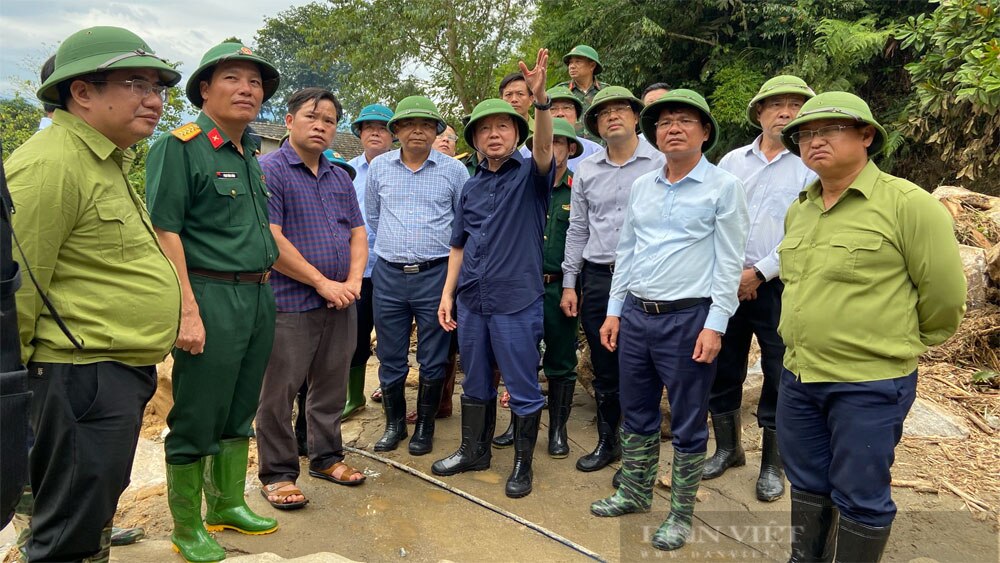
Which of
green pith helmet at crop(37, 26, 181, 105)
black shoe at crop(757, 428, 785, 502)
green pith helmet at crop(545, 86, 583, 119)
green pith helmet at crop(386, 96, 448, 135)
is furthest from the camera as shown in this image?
green pith helmet at crop(545, 86, 583, 119)

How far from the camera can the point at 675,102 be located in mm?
3469

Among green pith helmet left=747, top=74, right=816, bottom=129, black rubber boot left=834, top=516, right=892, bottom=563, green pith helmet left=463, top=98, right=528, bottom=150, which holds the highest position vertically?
green pith helmet left=747, top=74, right=816, bottom=129

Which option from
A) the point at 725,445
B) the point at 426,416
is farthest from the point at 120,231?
the point at 725,445

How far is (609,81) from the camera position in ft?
37.9

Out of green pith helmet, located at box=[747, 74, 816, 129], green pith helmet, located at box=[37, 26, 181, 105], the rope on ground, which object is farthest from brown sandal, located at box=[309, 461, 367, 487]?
green pith helmet, located at box=[747, 74, 816, 129]

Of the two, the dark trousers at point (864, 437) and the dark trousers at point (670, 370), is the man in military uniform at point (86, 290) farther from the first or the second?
the dark trousers at point (864, 437)

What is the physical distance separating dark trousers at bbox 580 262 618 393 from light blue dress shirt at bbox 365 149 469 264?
3.19 feet

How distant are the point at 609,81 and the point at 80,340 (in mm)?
Answer: 10386

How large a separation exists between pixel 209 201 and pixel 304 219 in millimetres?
782

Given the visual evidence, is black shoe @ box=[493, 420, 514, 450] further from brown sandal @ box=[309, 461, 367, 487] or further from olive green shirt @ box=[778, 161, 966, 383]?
olive green shirt @ box=[778, 161, 966, 383]

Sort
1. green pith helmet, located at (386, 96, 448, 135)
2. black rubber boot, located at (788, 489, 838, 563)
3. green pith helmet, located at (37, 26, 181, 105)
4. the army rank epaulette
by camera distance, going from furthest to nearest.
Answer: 1. green pith helmet, located at (386, 96, 448, 135)
2. the army rank epaulette
3. black rubber boot, located at (788, 489, 838, 563)
4. green pith helmet, located at (37, 26, 181, 105)

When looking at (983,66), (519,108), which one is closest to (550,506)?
(519,108)

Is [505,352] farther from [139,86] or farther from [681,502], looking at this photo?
[139,86]

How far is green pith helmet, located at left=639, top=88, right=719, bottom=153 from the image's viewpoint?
345 cm
